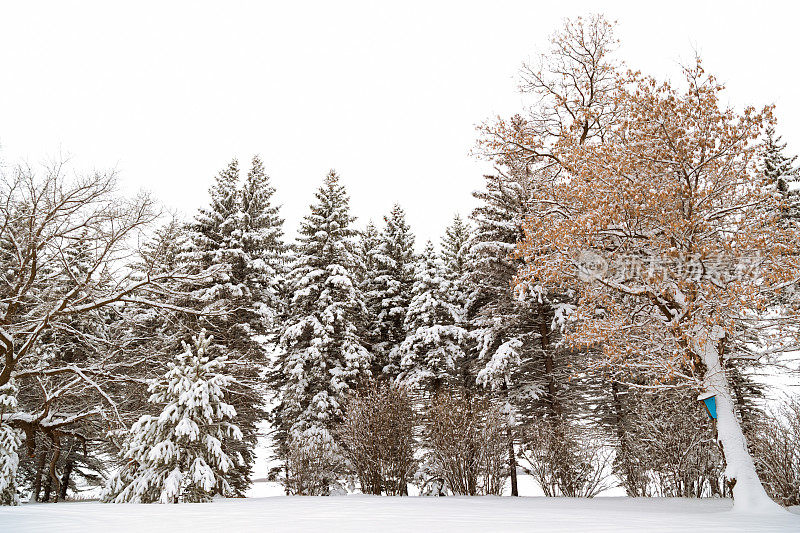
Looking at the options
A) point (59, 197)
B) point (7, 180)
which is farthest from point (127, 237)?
point (7, 180)

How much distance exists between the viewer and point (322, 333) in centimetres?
1845

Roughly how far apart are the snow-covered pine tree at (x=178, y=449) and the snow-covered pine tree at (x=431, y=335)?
9.79 meters

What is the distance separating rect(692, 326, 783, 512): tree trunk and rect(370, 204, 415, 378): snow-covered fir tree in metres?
14.5

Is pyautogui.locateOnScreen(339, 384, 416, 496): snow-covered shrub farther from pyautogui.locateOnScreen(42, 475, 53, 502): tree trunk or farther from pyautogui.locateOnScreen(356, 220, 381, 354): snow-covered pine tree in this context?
pyautogui.locateOnScreen(42, 475, 53, 502): tree trunk

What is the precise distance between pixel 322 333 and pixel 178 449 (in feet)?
30.0

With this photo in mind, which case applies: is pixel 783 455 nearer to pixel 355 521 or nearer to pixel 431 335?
pixel 355 521

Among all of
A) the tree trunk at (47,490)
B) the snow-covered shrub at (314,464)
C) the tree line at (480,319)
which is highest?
the tree line at (480,319)

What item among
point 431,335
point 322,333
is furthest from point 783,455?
point 322,333

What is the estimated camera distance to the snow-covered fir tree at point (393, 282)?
2219cm

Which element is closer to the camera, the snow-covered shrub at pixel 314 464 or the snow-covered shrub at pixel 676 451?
the snow-covered shrub at pixel 676 451

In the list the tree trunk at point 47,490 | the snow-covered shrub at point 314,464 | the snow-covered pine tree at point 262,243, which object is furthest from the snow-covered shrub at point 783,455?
the tree trunk at point 47,490

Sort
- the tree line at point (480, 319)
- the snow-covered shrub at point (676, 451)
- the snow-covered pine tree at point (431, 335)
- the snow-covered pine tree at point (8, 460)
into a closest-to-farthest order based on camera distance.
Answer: the tree line at point (480, 319) → the snow-covered shrub at point (676, 451) → the snow-covered pine tree at point (8, 460) → the snow-covered pine tree at point (431, 335)

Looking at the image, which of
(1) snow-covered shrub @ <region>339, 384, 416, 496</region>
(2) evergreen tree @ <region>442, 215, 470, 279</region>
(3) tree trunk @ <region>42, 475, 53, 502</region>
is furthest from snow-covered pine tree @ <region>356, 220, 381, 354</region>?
(3) tree trunk @ <region>42, 475, 53, 502</region>

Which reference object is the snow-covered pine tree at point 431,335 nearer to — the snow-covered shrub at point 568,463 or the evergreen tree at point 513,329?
the evergreen tree at point 513,329
